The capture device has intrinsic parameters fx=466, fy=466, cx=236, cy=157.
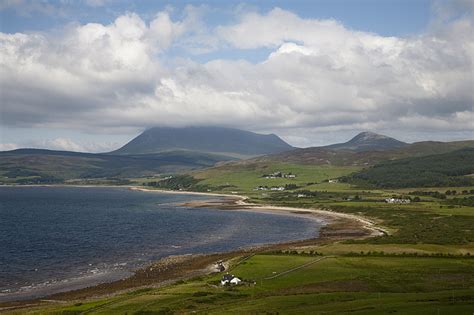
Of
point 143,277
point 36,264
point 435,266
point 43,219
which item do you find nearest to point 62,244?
point 36,264

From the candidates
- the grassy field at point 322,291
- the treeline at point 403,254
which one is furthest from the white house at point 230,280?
the treeline at point 403,254

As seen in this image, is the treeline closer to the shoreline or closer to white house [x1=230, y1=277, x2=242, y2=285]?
the shoreline

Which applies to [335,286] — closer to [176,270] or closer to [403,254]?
[403,254]

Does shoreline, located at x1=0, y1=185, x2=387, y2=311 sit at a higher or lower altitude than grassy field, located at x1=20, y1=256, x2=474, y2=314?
lower

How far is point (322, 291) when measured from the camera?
232 feet

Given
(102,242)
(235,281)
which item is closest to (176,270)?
(235,281)

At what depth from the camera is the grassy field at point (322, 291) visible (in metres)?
58.5

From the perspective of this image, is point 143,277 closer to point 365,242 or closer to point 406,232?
point 365,242

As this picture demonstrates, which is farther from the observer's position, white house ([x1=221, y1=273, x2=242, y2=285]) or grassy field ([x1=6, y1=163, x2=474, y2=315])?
white house ([x1=221, y1=273, x2=242, y2=285])

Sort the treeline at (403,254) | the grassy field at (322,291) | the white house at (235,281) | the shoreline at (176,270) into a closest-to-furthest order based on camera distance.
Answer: the grassy field at (322,291), the white house at (235,281), the shoreline at (176,270), the treeline at (403,254)

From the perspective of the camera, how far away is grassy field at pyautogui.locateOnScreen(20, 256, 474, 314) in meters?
58.5

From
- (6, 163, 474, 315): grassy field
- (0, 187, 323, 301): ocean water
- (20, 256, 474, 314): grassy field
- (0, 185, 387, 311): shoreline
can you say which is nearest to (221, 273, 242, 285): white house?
(6, 163, 474, 315): grassy field

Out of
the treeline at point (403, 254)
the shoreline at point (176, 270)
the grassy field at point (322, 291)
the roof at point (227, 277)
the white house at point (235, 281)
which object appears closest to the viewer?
the grassy field at point (322, 291)

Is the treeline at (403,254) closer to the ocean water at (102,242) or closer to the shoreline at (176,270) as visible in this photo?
the shoreline at (176,270)
